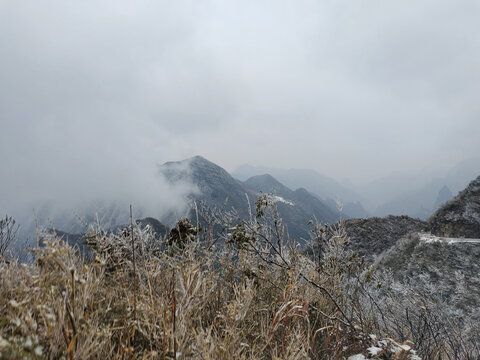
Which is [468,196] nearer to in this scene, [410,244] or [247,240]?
[410,244]

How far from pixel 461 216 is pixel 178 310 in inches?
1396

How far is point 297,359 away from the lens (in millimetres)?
1973

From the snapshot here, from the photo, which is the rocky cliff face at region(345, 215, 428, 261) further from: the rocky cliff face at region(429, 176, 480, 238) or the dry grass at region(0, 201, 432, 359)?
the dry grass at region(0, 201, 432, 359)

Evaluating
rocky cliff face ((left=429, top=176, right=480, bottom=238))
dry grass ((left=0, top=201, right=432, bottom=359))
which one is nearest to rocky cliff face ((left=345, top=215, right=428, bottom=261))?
rocky cliff face ((left=429, top=176, right=480, bottom=238))

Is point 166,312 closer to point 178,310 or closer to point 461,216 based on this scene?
point 178,310

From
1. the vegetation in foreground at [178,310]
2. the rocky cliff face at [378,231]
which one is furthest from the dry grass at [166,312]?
the rocky cliff face at [378,231]

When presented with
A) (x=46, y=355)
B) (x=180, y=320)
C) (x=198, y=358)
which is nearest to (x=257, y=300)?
(x=198, y=358)

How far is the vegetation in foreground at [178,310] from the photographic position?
1250 mm

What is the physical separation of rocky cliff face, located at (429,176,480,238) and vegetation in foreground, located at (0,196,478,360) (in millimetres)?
29062

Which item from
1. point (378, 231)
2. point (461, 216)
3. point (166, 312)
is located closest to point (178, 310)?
point (166, 312)

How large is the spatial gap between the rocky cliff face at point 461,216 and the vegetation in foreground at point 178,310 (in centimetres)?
2906

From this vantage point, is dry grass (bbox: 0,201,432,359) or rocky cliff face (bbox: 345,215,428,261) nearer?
dry grass (bbox: 0,201,432,359)

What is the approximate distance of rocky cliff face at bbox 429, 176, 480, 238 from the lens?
80.3 ft

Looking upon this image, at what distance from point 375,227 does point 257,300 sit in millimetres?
37295
